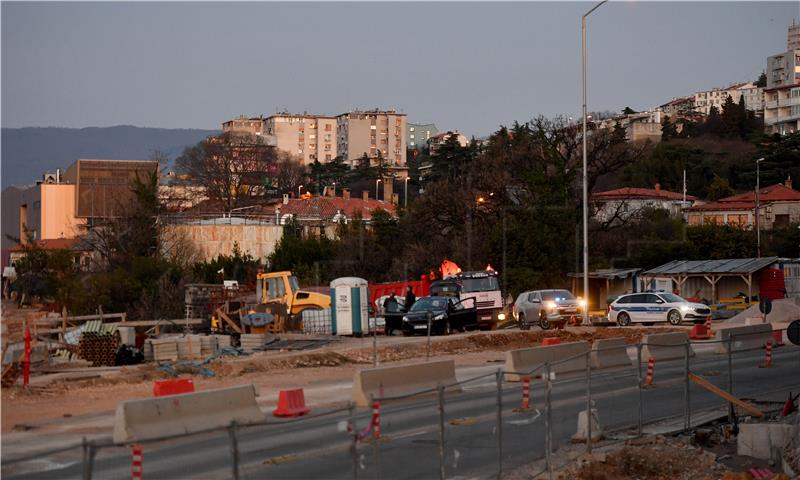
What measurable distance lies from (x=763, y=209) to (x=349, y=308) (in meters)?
55.8

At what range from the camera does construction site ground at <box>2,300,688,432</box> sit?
2283cm

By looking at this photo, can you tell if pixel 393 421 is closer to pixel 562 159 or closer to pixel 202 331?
pixel 202 331

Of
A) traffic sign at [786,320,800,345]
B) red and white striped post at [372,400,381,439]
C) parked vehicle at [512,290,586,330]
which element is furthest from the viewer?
parked vehicle at [512,290,586,330]

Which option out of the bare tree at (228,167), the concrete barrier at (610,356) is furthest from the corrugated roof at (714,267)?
the bare tree at (228,167)

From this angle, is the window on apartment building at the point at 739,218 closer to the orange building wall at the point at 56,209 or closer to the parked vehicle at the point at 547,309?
the parked vehicle at the point at 547,309

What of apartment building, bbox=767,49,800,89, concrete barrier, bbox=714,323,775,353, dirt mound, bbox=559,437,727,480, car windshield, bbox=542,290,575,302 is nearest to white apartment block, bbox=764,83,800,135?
apartment building, bbox=767,49,800,89

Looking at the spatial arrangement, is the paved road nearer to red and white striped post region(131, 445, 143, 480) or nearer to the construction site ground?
red and white striped post region(131, 445, 143, 480)

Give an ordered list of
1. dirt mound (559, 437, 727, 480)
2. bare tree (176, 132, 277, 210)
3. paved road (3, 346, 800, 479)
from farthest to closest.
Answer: bare tree (176, 132, 277, 210)
dirt mound (559, 437, 727, 480)
paved road (3, 346, 800, 479)

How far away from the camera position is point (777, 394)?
23469 mm

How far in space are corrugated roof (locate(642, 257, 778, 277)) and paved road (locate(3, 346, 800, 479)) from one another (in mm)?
35449

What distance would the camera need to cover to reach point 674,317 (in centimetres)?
4484

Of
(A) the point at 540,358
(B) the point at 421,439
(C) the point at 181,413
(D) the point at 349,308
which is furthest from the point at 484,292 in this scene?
(C) the point at 181,413

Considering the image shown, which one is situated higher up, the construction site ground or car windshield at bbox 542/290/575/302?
car windshield at bbox 542/290/575/302

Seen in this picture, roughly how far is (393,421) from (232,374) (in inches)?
569
